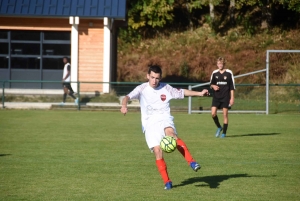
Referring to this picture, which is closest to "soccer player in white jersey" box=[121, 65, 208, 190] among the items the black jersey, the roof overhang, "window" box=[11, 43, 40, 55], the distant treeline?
the black jersey

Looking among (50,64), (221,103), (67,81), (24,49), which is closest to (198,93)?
(221,103)

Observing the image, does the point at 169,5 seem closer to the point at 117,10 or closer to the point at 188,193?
the point at 117,10

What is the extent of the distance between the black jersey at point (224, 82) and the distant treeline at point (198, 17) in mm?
25782

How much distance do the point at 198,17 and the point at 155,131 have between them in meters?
39.2

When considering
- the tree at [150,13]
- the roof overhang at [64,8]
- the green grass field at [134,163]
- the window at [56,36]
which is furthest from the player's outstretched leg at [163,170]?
the tree at [150,13]

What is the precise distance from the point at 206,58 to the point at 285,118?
17683 mm

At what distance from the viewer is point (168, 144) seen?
29.1 ft

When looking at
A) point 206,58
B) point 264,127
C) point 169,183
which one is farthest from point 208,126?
point 206,58

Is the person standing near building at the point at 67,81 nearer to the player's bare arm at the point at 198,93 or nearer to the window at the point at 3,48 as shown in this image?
the window at the point at 3,48

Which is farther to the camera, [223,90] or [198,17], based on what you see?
[198,17]

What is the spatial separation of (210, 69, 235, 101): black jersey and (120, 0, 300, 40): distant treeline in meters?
25.8

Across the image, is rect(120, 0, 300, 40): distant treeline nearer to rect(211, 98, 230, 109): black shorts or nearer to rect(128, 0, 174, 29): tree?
rect(128, 0, 174, 29): tree

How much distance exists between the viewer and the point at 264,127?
19672 mm

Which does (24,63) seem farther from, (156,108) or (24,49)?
(156,108)
